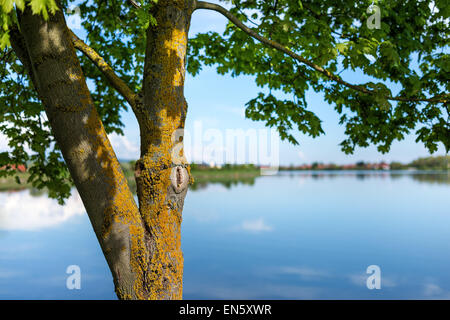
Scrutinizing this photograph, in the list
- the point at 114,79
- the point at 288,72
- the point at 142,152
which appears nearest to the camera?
the point at 142,152

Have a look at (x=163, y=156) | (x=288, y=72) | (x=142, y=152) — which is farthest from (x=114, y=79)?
(x=288, y=72)

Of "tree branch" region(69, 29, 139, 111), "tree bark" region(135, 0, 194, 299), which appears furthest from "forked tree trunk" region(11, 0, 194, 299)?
"tree branch" region(69, 29, 139, 111)

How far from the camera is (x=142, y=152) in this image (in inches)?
158

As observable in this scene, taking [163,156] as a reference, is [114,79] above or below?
above

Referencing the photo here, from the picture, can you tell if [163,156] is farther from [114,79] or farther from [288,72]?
[288,72]

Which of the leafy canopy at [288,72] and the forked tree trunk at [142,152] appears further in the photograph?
the leafy canopy at [288,72]

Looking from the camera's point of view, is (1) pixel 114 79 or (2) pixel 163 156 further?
(1) pixel 114 79

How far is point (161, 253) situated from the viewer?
371 cm

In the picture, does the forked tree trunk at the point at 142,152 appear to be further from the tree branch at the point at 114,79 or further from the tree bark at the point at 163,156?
the tree branch at the point at 114,79

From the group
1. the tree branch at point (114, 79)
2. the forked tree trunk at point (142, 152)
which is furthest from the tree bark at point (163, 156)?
the tree branch at point (114, 79)

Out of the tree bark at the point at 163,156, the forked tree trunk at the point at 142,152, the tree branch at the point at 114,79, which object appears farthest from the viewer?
the tree branch at the point at 114,79

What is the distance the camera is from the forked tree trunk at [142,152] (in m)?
3.51

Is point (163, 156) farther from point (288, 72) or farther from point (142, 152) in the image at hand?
point (288, 72)

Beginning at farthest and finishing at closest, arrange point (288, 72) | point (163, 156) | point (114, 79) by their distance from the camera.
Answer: point (288, 72) < point (114, 79) < point (163, 156)
